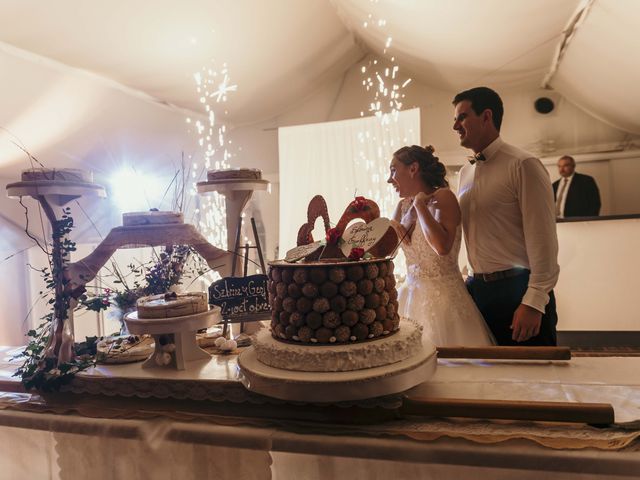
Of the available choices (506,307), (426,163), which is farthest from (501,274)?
(426,163)

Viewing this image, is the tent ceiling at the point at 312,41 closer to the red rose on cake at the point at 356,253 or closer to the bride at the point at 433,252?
the bride at the point at 433,252

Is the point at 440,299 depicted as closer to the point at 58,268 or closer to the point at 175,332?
the point at 175,332

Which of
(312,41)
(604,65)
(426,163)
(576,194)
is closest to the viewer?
(426,163)

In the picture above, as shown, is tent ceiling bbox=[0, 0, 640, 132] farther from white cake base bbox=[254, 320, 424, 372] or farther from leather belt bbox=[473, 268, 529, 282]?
white cake base bbox=[254, 320, 424, 372]

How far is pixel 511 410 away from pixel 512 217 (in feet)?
3.17

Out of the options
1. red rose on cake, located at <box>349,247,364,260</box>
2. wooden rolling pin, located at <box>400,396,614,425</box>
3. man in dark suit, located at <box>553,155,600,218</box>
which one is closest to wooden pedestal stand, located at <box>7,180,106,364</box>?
red rose on cake, located at <box>349,247,364,260</box>

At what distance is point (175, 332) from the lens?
1.16m

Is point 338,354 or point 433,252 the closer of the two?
point 338,354

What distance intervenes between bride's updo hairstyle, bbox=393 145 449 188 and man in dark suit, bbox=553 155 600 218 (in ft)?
13.0

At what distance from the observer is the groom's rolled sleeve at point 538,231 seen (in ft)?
4.99

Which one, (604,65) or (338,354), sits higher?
(604,65)

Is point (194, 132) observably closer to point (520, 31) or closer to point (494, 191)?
point (520, 31)

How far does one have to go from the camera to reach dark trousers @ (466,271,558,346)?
1.63 m

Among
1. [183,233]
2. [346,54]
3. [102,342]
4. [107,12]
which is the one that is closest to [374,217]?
[183,233]
